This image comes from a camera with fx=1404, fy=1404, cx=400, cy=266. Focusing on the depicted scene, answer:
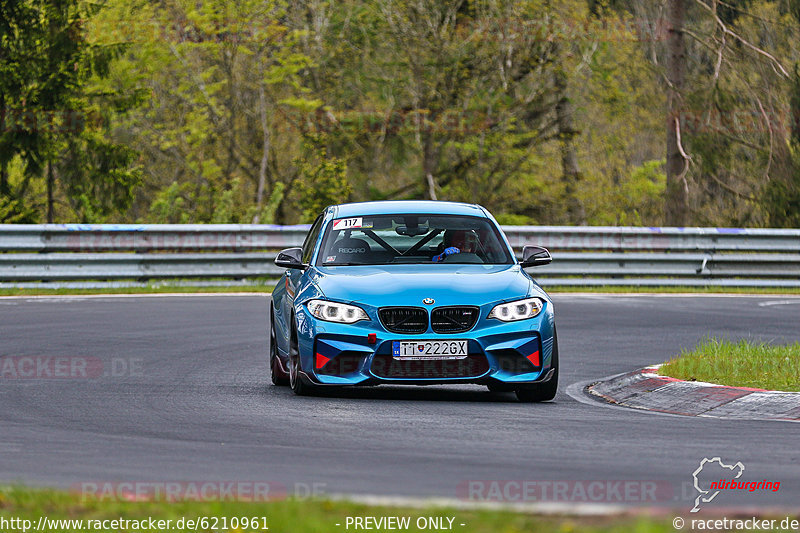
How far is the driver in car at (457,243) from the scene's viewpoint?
1159 centimetres

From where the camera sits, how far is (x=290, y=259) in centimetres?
1171

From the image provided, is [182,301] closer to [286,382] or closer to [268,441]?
[286,382]

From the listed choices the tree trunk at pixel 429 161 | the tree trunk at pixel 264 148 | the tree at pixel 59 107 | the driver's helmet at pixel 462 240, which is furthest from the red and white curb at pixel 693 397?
the tree trunk at pixel 264 148

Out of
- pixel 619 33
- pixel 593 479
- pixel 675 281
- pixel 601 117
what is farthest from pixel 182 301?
pixel 601 117

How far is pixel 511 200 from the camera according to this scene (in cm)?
4194

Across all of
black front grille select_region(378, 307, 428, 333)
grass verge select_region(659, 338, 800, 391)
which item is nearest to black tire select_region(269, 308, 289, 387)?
black front grille select_region(378, 307, 428, 333)

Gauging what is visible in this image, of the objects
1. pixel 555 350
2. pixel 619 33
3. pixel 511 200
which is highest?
pixel 619 33

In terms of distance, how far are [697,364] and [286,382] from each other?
137 inches

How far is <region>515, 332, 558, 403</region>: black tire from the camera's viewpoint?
10570 millimetres

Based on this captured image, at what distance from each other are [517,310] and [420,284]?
75 centimetres

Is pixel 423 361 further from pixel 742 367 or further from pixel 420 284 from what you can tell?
pixel 742 367

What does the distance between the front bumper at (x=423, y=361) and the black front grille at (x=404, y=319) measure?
0.06 meters

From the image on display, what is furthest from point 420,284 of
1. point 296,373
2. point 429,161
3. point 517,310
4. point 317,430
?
point 429,161

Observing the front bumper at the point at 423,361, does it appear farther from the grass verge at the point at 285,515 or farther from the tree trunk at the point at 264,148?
the tree trunk at the point at 264,148
